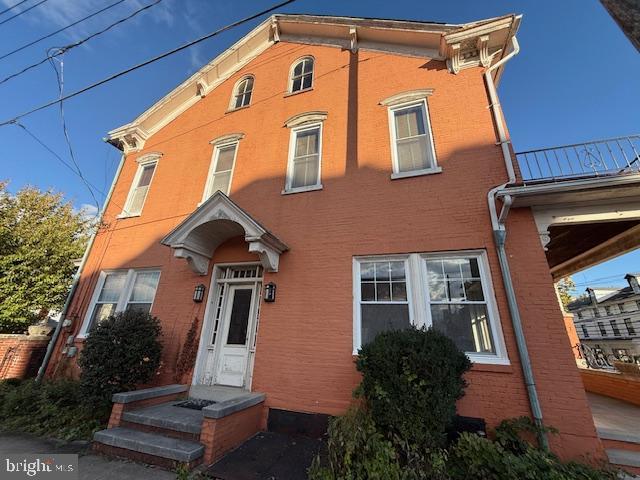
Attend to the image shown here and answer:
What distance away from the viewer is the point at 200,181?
8023 mm

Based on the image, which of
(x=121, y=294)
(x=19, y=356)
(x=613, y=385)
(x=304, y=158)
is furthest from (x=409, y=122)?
(x=19, y=356)

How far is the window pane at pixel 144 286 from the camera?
7.22 meters

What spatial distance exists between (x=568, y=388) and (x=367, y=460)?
303 centimetres

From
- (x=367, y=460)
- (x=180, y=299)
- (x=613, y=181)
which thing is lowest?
(x=367, y=460)

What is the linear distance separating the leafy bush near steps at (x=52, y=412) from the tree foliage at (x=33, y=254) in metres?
2.85

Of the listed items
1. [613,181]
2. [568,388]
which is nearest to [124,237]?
[568,388]

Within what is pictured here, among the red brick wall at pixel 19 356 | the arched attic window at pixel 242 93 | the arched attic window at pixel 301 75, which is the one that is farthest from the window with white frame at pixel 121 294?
the arched attic window at pixel 301 75

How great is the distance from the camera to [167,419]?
4.28m

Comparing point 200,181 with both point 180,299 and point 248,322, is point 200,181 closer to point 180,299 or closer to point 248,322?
point 180,299

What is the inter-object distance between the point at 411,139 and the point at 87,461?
7.98 m

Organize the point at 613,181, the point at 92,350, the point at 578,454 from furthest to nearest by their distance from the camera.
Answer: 1. the point at 92,350
2. the point at 613,181
3. the point at 578,454

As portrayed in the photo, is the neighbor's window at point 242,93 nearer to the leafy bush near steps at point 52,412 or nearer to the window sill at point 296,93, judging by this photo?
the window sill at point 296,93

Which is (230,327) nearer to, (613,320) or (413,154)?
(413,154)

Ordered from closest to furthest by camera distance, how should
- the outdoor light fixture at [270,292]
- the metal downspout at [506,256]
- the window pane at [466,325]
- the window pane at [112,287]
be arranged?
the metal downspout at [506,256]
the window pane at [466,325]
the outdoor light fixture at [270,292]
the window pane at [112,287]
